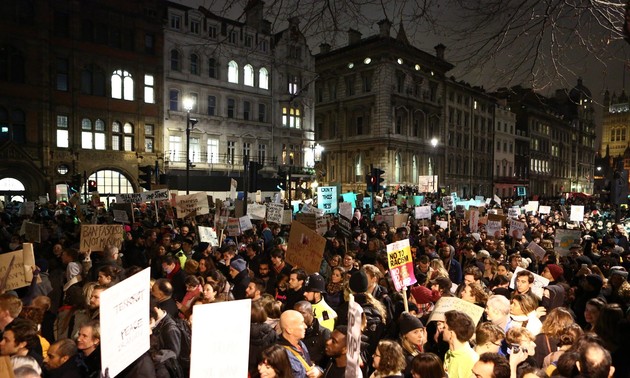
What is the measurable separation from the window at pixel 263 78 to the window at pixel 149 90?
1008 cm

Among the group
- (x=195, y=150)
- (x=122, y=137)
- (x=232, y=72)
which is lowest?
(x=195, y=150)

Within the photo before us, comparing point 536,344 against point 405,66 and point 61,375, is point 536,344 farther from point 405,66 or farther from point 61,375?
point 405,66

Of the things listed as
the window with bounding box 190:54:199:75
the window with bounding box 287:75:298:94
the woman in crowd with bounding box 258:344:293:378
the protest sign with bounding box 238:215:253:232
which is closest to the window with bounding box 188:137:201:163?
the window with bounding box 190:54:199:75

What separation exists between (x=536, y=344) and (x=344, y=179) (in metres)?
53.2

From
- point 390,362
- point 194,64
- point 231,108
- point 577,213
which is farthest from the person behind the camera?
point 231,108

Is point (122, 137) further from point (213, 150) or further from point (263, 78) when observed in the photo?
point (263, 78)

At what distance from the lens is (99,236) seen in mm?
9594

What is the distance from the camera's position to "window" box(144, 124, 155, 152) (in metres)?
37.0

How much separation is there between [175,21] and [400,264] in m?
36.4

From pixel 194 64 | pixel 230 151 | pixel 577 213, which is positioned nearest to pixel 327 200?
pixel 577 213

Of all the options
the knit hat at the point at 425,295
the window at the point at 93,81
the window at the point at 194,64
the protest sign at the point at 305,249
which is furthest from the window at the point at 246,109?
the knit hat at the point at 425,295

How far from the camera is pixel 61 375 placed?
13.2ft

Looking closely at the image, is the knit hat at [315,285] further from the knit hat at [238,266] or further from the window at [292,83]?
the window at [292,83]

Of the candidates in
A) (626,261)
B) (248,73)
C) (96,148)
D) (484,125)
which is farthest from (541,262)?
(484,125)
